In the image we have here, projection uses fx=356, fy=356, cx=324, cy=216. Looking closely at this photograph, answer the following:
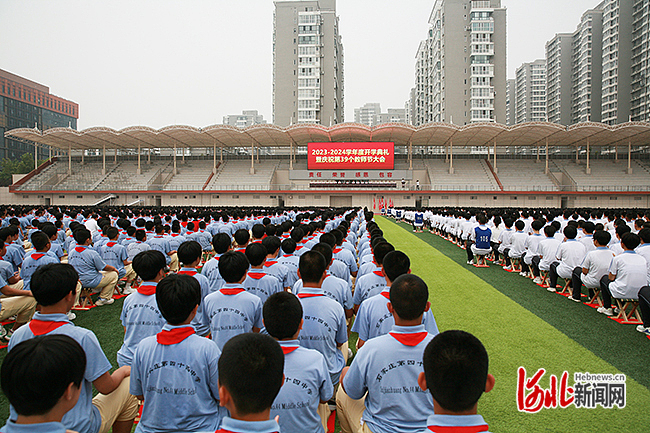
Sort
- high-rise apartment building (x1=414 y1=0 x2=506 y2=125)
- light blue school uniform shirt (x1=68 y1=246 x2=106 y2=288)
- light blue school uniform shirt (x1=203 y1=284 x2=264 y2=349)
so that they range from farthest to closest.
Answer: high-rise apartment building (x1=414 y1=0 x2=506 y2=125), light blue school uniform shirt (x1=68 y1=246 x2=106 y2=288), light blue school uniform shirt (x1=203 y1=284 x2=264 y2=349)

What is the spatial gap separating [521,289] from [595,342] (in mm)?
3117

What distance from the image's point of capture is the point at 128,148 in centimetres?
4447

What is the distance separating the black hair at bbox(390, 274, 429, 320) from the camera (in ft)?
7.35

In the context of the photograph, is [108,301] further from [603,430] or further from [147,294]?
[603,430]

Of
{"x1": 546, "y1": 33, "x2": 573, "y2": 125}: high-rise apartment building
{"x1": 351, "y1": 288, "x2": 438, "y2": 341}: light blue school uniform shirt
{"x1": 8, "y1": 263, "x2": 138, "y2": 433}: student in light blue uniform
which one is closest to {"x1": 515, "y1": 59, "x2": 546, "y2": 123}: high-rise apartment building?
{"x1": 546, "y1": 33, "x2": 573, "y2": 125}: high-rise apartment building

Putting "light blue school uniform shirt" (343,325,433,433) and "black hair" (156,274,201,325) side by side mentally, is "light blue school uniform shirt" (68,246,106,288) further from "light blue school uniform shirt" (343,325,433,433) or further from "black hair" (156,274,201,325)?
"light blue school uniform shirt" (343,325,433,433)

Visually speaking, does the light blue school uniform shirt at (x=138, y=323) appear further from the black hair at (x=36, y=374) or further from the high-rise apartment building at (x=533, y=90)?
the high-rise apartment building at (x=533, y=90)

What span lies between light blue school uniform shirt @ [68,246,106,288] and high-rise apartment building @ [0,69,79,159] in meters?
73.3


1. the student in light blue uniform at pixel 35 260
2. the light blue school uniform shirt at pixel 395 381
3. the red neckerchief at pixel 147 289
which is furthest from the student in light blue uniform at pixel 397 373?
the student in light blue uniform at pixel 35 260

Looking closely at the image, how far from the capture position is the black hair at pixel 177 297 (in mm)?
2258

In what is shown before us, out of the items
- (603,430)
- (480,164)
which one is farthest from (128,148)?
(603,430)

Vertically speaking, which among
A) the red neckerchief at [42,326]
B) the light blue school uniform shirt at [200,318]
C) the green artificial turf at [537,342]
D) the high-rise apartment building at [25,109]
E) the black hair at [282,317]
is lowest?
the green artificial turf at [537,342]

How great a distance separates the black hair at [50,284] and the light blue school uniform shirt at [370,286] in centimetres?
285
